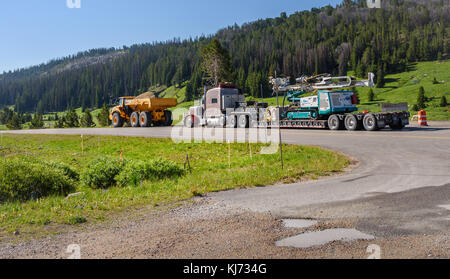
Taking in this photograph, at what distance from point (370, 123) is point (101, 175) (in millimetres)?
16901

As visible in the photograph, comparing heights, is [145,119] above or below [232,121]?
above

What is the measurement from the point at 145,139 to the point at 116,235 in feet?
62.1

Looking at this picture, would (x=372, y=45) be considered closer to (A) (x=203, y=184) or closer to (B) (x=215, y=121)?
(B) (x=215, y=121)

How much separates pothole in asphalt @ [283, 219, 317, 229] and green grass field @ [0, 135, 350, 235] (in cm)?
296

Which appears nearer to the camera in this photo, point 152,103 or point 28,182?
point 28,182

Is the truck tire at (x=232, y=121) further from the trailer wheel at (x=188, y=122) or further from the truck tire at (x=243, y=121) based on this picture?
the trailer wheel at (x=188, y=122)

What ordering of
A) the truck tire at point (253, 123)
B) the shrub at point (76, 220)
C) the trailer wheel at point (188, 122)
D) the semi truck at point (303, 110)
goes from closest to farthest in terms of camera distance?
the shrub at point (76, 220), the semi truck at point (303, 110), the truck tire at point (253, 123), the trailer wheel at point (188, 122)

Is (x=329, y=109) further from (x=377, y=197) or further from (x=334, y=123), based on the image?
(x=377, y=197)

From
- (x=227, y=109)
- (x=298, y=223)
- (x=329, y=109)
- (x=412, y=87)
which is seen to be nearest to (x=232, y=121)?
(x=227, y=109)

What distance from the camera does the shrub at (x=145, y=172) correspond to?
11.8 metres

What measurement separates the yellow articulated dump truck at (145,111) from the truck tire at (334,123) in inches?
699

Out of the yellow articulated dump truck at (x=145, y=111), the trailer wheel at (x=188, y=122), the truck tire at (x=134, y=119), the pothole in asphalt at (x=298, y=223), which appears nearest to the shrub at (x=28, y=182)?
the pothole in asphalt at (x=298, y=223)

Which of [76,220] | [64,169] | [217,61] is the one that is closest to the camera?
[76,220]

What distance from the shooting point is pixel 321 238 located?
5.23 meters
